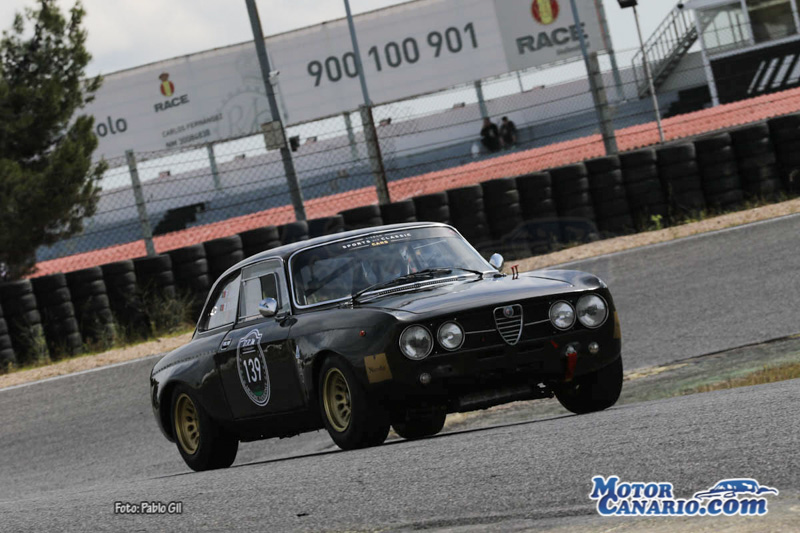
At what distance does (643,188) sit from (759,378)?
6.93m

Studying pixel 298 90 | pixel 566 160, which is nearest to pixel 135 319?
pixel 566 160

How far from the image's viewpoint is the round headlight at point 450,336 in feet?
21.1

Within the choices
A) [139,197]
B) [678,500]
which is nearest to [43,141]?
[139,197]

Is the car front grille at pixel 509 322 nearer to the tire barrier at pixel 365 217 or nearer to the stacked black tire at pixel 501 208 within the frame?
the tire barrier at pixel 365 217

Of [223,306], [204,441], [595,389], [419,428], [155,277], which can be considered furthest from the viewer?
[155,277]

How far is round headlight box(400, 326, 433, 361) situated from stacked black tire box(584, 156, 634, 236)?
30.3 ft

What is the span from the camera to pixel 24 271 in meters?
17.8

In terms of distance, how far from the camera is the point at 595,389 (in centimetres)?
714

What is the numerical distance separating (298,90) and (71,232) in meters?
22.7

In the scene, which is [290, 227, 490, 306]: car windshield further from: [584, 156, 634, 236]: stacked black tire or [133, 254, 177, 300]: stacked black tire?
[584, 156, 634, 236]: stacked black tire

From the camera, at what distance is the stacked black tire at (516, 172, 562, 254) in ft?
49.8

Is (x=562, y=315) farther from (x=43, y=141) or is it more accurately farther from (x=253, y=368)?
(x=43, y=141)

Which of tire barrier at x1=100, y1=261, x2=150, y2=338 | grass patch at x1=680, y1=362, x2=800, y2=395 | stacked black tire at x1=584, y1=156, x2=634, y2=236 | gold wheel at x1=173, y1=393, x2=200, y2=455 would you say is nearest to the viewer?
gold wheel at x1=173, y1=393, x2=200, y2=455

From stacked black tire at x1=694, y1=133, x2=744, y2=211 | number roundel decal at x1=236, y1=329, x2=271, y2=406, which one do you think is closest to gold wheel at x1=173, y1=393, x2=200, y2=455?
number roundel decal at x1=236, y1=329, x2=271, y2=406
